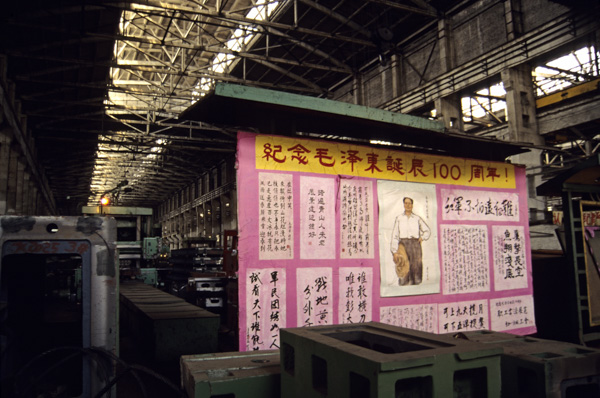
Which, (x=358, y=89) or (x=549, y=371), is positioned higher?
(x=358, y=89)

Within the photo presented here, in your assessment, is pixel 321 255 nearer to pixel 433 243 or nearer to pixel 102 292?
pixel 433 243

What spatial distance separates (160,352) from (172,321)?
1.39ft

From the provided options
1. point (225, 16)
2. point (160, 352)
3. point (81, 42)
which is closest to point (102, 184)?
point (81, 42)

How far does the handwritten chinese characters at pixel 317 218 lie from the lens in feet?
14.2

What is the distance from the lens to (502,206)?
18.7ft

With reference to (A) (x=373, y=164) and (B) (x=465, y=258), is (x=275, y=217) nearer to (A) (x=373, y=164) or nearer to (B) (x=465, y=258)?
(A) (x=373, y=164)

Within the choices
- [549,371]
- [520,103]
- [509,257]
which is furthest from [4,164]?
[520,103]

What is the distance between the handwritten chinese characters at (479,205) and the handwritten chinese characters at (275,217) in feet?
6.82

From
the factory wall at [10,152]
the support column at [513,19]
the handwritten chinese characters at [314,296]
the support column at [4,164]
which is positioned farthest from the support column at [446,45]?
Answer: the support column at [4,164]

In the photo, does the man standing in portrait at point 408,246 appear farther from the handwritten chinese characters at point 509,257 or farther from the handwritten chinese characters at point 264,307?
the handwritten chinese characters at point 264,307

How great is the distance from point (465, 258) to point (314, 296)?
2122 millimetres

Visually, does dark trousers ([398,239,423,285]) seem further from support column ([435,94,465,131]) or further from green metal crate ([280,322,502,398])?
support column ([435,94,465,131])

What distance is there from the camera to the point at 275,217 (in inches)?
165

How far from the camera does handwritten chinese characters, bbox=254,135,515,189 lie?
4285 millimetres
